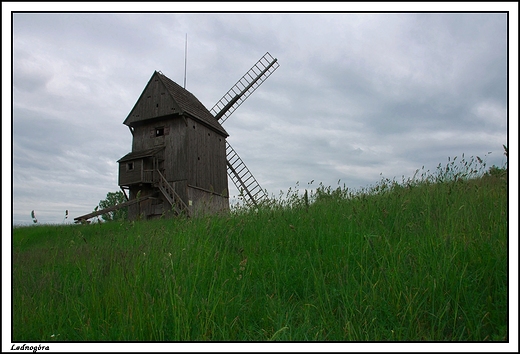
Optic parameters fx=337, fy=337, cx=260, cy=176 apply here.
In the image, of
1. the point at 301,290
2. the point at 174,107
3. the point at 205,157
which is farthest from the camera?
the point at 205,157

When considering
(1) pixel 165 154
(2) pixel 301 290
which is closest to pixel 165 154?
(1) pixel 165 154

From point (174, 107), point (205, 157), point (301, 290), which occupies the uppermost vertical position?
point (174, 107)

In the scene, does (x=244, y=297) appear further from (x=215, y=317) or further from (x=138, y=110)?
(x=138, y=110)

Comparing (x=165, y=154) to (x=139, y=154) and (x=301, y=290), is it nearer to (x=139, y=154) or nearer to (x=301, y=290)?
(x=139, y=154)

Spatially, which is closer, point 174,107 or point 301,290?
point 301,290

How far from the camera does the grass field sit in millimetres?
2881

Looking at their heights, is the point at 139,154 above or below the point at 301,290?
above

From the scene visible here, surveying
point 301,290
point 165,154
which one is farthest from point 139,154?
point 301,290

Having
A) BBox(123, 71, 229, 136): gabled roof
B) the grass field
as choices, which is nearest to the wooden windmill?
BBox(123, 71, 229, 136): gabled roof

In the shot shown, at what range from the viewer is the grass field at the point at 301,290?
288cm

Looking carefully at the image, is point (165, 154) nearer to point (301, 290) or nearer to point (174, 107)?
point (174, 107)

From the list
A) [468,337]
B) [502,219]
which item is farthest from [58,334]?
[502,219]

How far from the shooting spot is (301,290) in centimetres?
378

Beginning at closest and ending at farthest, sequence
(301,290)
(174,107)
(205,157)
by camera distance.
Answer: (301,290) < (174,107) < (205,157)
